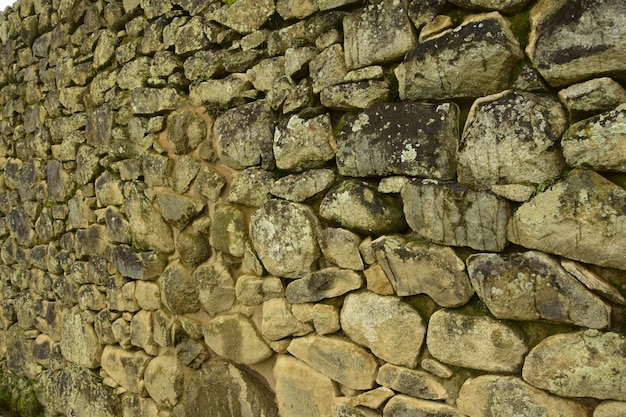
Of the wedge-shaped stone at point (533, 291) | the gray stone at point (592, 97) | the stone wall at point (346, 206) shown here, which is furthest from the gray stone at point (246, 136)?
the gray stone at point (592, 97)

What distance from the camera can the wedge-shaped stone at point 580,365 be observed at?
143 centimetres

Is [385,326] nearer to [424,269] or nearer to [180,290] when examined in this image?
[424,269]

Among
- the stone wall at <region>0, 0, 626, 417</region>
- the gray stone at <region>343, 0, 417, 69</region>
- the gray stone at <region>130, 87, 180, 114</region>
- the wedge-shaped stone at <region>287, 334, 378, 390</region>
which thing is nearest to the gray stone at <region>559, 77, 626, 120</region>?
the stone wall at <region>0, 0, 626, 417</region>

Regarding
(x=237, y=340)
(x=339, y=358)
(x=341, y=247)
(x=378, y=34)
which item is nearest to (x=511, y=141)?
(x=378, y=34)

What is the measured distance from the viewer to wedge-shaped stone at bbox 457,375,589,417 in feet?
5.04

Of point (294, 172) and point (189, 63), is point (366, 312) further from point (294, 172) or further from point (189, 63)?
point (189, 63)

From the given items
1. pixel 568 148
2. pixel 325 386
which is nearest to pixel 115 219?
pixel 325 386

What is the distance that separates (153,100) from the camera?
2768 mm

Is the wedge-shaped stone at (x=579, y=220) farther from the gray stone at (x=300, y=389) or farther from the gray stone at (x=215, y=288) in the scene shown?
the gray stone at (x=215, y=288)

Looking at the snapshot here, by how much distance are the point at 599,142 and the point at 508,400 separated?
81 cm

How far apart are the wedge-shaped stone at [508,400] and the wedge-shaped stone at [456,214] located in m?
0.42

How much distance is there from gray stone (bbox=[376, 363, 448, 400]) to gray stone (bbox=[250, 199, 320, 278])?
0.49 meters

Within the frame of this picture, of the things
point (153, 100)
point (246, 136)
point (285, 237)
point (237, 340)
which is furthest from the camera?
point (153, 100)

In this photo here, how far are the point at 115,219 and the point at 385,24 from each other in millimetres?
1985
